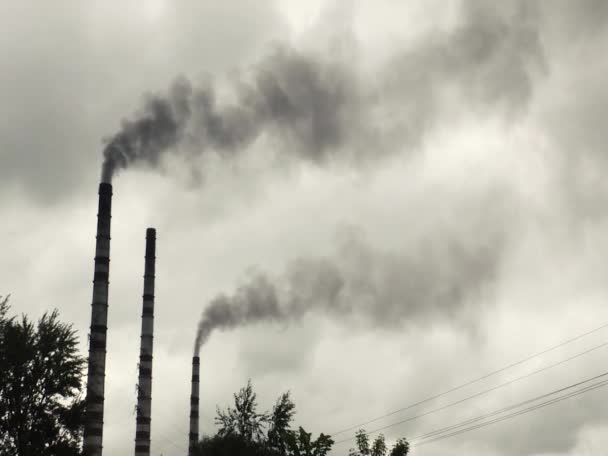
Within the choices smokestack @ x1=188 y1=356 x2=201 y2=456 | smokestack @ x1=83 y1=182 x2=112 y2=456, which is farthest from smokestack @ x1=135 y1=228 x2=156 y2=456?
smokestack @ x1=188 y1=356 x2=201 y2=456

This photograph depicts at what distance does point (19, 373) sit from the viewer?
36500mm

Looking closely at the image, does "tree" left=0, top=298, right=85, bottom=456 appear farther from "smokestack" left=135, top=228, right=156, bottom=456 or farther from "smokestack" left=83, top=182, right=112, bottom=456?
"smokestack" left=135, top=228, right=156, bottom=456

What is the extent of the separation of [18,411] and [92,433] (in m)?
5.61

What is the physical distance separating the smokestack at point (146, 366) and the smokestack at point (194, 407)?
9.25 m

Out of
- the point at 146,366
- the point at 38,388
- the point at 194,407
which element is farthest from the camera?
the point at 194,407

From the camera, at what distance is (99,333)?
43.2m

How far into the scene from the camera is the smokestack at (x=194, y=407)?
2420 inches

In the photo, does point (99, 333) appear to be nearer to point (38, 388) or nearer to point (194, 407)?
point (38, 388)

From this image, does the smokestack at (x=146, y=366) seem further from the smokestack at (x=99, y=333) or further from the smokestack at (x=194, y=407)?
the smokestack at (x=194, y=407)

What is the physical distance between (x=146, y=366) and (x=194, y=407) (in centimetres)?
1256


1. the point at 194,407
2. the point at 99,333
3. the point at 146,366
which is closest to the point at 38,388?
the point at 99,333

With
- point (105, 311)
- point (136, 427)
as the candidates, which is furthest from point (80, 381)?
point (136, 427)

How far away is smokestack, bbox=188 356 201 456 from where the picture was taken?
2420 inches

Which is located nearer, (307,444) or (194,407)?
(307,444)
